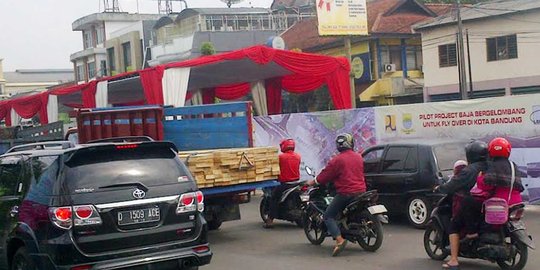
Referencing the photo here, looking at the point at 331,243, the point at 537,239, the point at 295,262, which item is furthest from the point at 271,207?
the point at 537,239

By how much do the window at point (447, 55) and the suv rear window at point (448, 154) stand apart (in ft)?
81.1

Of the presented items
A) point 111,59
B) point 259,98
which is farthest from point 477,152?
point 111,59

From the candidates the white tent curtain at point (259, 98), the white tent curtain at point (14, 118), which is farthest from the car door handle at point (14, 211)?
the white tent curtain at point (14, 118)

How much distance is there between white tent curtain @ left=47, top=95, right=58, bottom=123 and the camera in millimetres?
24117

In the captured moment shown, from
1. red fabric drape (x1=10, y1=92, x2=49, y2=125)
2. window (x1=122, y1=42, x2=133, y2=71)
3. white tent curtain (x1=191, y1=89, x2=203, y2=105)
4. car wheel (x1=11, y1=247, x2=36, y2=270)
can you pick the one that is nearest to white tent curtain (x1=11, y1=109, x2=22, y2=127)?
red fabric drape (x1=10, y1=92, x2=49, y2=125)

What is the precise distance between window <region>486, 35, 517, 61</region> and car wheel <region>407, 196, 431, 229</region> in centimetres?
2355

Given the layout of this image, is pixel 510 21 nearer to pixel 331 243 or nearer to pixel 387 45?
pixel 387 45

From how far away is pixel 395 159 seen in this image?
11352 millimetres

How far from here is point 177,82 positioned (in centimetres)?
1733

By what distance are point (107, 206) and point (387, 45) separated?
34.1m

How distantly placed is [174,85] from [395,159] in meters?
7.71

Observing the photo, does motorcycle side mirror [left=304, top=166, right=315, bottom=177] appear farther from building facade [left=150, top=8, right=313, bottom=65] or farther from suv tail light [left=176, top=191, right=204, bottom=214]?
building facade [left=150, top=8, right=313, bottom=65]

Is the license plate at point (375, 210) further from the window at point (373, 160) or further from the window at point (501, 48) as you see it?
the window at point (501, 48)

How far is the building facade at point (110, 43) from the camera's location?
178ft
